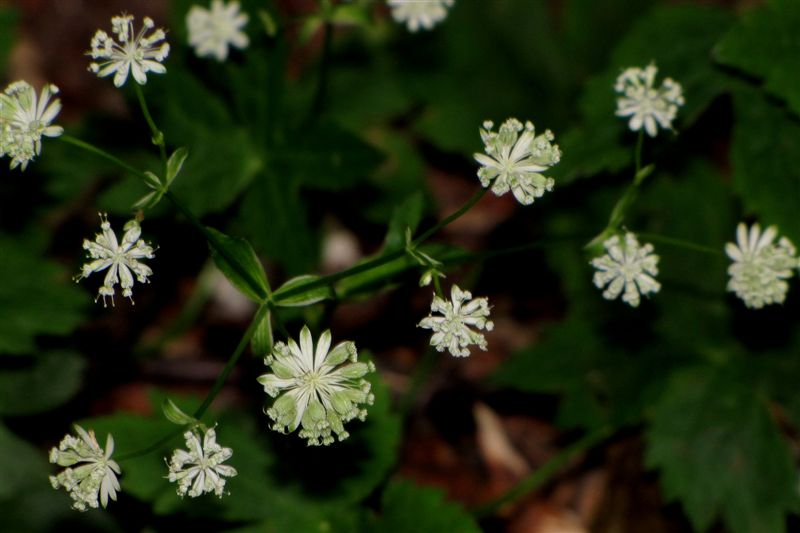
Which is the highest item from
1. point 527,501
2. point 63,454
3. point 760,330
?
point 760,330

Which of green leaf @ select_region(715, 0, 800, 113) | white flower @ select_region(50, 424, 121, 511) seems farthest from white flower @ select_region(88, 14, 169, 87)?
green leaf @ select_region(715, 0, 800, 113)

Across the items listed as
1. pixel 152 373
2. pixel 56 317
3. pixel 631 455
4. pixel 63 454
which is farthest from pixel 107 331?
pixel 631 455

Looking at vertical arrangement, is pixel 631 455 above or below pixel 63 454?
above

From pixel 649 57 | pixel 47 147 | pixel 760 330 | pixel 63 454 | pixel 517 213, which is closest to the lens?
pixel 63 454

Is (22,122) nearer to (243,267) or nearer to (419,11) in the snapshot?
(243,267)

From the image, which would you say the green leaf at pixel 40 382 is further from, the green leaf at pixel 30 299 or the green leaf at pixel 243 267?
the green leaf at pixel 243 267

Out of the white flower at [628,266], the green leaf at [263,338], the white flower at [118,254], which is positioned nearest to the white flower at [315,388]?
the green leaf at [263,338]

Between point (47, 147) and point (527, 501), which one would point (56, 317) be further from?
point (527, 501)
